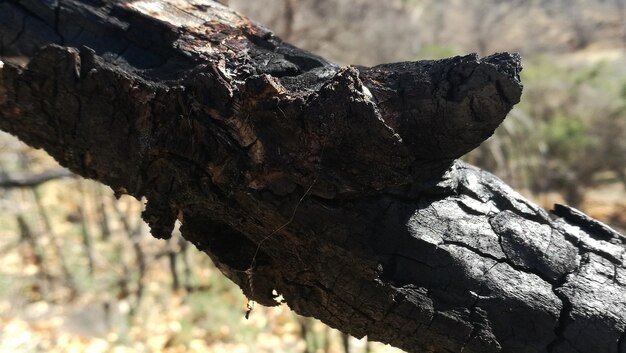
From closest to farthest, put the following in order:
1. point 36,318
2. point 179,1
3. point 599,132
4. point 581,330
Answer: point 581,330 < point 179,1 < point 36,318 < point 599,132

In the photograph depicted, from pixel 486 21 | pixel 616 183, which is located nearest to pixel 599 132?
pixel 616 183

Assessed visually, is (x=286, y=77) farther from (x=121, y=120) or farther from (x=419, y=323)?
(x=419, y=323)

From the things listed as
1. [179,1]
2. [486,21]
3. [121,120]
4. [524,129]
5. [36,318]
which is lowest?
[36,318]

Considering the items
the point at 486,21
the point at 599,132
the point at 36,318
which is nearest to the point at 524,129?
the point at 599,132

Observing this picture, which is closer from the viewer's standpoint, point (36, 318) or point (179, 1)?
point (179, 1)

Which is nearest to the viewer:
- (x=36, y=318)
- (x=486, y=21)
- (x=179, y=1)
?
(x=179, y=1)

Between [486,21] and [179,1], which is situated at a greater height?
[486,21]
